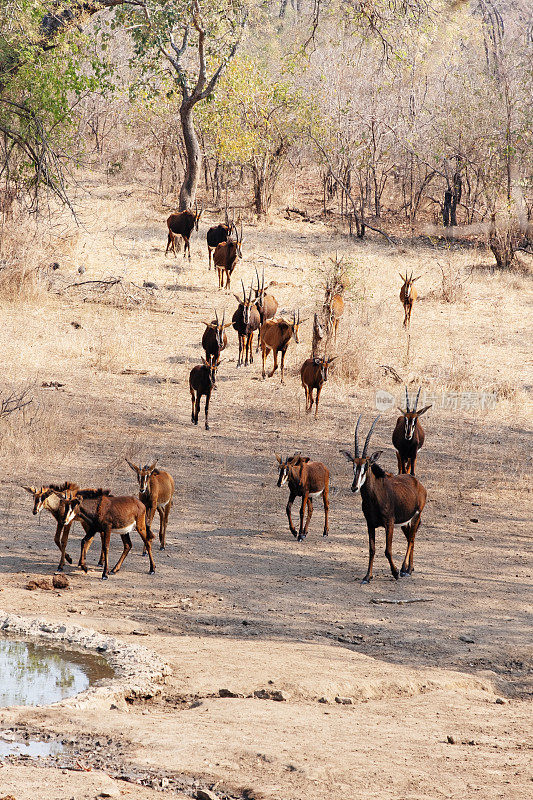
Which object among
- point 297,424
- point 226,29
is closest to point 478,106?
point 226,29

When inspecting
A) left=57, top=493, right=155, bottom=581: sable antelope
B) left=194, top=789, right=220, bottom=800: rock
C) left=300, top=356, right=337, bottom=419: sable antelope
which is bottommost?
left=194, top=789, right=220, bottom=800: rock

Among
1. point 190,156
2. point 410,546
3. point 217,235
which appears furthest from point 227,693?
point 190,156

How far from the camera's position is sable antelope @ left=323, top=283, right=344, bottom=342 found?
18266mm

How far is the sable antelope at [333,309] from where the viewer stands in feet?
59.9

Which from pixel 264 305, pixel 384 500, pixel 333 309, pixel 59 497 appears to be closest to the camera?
pixel 59 497

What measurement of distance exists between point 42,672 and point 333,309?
1246 centimetres

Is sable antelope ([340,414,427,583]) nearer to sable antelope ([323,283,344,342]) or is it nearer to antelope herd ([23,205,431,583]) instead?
antelope herd ([23,205,431,583])

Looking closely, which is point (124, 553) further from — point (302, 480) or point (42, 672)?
point (42, 672)

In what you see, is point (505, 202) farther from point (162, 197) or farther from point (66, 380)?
point (66, 380)

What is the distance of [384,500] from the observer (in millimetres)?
9273

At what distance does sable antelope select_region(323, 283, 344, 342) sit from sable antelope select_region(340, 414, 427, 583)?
8891 mm

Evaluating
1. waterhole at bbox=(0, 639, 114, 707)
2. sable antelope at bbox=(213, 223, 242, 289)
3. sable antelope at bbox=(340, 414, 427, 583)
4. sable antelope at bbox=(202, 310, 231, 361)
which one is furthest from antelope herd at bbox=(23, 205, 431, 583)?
sable antelope at bbox=(213, 223, 242, 289)

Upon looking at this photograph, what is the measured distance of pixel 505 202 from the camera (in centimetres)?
2684

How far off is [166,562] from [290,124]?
920 inches
